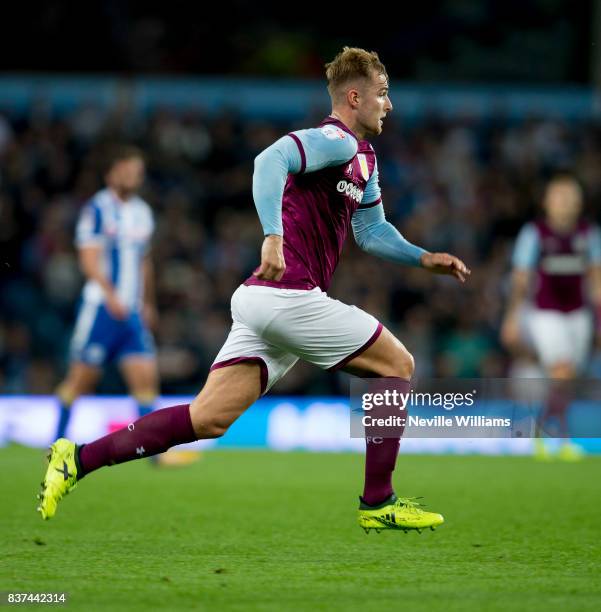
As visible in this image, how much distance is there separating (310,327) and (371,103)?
3.40ft

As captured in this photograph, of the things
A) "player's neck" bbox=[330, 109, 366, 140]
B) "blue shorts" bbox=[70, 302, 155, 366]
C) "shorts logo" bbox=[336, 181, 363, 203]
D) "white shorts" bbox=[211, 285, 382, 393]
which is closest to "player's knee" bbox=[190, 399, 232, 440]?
"white shorts" bbox=[211, 285, 382, 393]

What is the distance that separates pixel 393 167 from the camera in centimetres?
1598

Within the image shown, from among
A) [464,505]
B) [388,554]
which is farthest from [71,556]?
[464,505]

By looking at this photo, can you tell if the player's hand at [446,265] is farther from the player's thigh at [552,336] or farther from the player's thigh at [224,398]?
the player's thigh at [552,336]

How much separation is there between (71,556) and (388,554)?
52.1 inches

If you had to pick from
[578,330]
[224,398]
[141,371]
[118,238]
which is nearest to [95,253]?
[118,238]

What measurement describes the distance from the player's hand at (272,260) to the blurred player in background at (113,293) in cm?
469

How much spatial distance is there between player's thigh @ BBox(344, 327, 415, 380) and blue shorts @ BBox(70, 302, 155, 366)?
170 inches

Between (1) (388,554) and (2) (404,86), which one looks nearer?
(1) (388,554)

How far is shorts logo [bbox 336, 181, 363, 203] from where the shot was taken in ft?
17.7

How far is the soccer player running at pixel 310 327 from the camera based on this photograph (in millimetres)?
5242

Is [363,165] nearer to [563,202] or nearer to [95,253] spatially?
[95,253]

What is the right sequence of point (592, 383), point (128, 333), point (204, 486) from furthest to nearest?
point (592, 383) < point (128, 333) < point (204, 486)

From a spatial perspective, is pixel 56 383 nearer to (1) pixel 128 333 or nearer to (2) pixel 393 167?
(1) pixel 128 333
